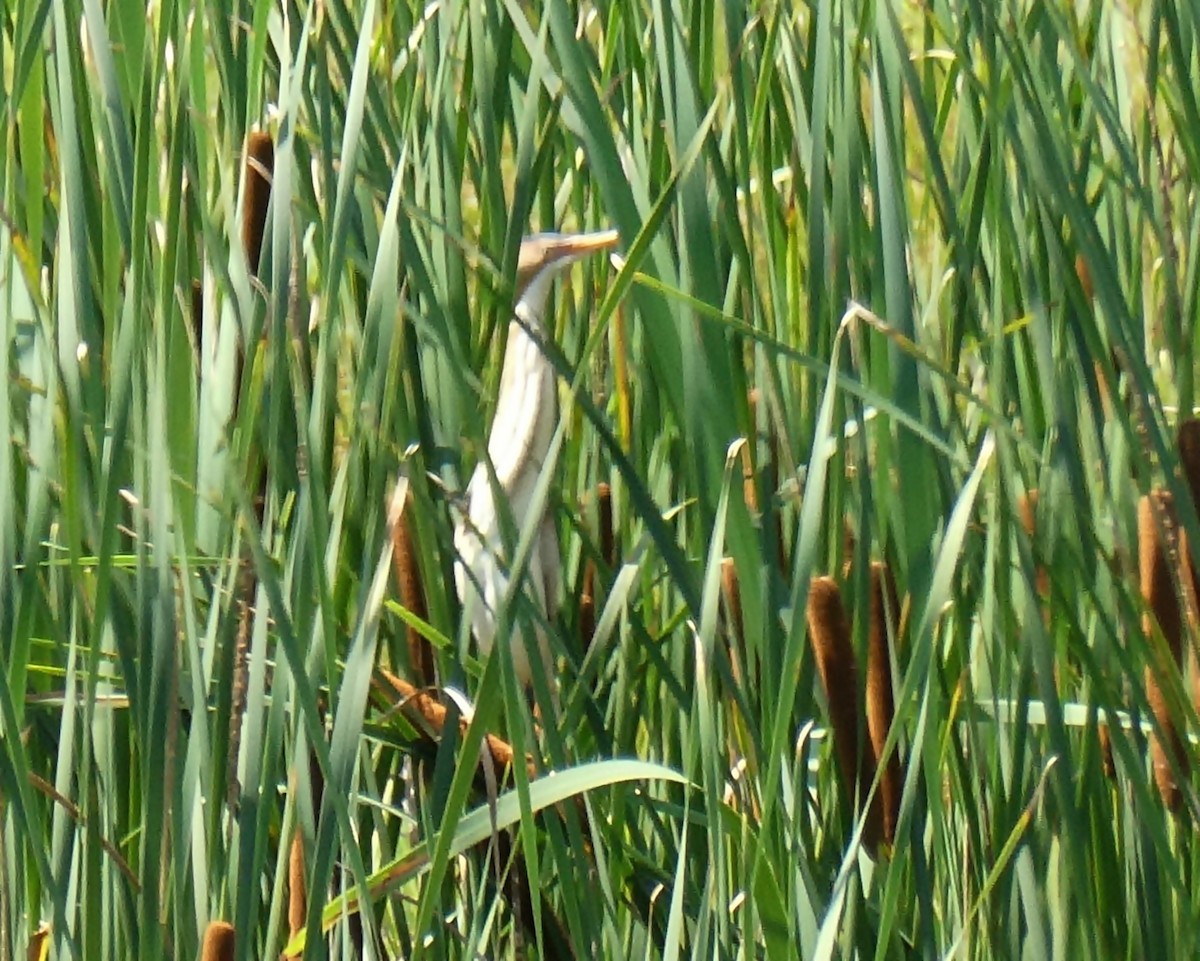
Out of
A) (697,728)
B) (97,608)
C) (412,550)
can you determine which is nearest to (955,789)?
(697,728)

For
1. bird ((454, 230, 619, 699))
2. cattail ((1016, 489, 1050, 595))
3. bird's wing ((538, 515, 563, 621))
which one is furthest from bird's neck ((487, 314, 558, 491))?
cattail ((1016, 489, 1050, 595))

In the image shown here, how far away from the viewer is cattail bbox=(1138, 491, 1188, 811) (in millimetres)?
708

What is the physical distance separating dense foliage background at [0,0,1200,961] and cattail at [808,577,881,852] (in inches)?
0.4

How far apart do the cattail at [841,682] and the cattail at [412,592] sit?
9.0 inches

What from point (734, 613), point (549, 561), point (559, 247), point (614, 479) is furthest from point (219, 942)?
point (559, 247)

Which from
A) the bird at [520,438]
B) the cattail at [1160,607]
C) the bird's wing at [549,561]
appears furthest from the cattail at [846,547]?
the bird at [520,438]

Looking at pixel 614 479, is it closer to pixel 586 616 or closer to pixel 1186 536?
pixel 586 616

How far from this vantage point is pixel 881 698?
735mm

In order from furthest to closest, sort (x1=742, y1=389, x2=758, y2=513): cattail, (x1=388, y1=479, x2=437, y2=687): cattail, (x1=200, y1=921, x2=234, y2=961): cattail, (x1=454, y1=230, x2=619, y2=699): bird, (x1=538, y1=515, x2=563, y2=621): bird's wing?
1. (x1=454, y1=230, x2=619, y2=699): bird
2. (x1=538, y1=515, x2=563, y2=621): bird's wing
3. (x1=388, y1=479, x2=437, y2=687): cattail
4. (x1=742, y1=389, x2=758, y2=513): cattail
5. (x1=200, y1=921, x2=234, y2=961): cattail

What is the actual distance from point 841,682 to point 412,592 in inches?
10.9

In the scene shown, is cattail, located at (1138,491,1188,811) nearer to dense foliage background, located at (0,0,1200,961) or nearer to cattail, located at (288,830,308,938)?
dense foliage background, located at (0,0,1200,961)

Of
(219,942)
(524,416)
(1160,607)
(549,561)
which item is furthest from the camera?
(524,416)

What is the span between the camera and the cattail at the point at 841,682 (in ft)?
2.19

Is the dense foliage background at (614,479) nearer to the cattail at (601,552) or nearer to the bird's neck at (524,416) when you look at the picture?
the cattail at (601,552)
